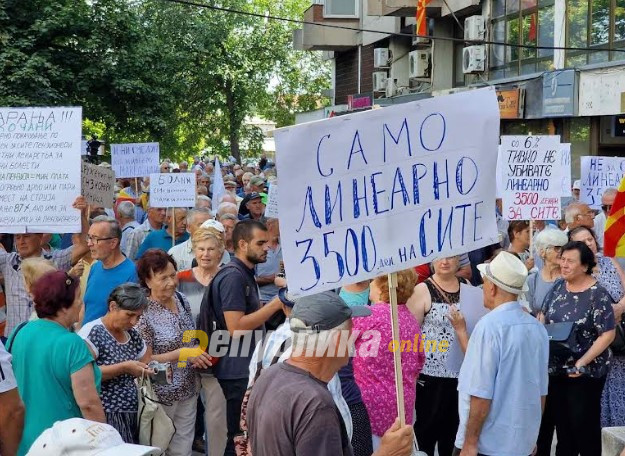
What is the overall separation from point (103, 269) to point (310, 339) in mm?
3786

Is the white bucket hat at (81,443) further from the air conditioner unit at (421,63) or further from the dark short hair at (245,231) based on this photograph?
the air conditioner unit at (421,63)

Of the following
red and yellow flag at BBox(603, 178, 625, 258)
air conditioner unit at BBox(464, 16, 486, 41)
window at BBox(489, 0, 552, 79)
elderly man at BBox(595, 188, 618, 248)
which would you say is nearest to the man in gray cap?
red and yellow flag at BBox(603, 178, 625, 258)

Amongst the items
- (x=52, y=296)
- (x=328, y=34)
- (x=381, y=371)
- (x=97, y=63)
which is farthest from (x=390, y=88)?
(x=52, y=296)

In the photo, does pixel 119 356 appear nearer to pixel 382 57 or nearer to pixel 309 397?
pixel 309 397

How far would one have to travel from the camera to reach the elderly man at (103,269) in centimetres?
679

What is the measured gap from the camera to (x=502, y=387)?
4930 millimetres

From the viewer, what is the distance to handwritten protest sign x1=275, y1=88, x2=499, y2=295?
3641mm

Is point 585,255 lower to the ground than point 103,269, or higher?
higher

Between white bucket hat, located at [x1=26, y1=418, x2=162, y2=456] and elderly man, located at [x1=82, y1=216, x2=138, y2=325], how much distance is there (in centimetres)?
402

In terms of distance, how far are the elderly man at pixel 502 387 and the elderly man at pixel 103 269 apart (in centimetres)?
291

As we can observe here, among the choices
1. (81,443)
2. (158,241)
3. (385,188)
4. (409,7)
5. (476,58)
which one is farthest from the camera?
(409,7)

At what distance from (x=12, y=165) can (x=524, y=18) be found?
1739 centimetres

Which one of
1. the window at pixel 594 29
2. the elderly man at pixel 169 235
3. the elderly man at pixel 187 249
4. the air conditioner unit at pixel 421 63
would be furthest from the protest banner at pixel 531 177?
the air conditioner unit at pixel 421 63

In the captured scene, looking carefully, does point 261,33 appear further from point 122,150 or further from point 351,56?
point 122,150
